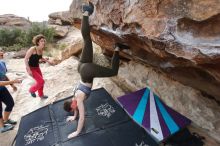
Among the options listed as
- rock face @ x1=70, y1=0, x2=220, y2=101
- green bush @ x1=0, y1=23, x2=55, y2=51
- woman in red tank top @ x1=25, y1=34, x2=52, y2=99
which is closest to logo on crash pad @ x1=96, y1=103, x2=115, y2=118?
rock face @ x1=70, y1=0, x2=220, y2=101

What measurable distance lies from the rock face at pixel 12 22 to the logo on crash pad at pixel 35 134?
1825 centimetres

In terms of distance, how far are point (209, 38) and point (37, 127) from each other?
3.78 m

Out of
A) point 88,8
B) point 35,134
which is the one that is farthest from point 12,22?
point 88,8

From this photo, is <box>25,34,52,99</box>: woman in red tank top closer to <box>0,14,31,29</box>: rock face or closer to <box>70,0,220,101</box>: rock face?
<box>70,0,220,101</box>: rock face

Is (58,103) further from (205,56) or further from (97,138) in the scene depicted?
(205,56)

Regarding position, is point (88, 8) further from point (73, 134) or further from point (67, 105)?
point (73, 134)

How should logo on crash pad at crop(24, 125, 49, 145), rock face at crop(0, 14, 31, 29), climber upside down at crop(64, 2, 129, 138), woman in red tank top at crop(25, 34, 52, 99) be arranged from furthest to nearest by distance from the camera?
1. rock face at crop(0, 14, 31, 29)
2. woman in red tank top at crop(25, 34, 52, 99)
3. logo on crash pad at crop(24, 125, 49, 145)
4. climber upside down at crop(64, 2, 129, 138)

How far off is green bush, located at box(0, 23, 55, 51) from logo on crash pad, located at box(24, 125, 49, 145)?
12.3 metres

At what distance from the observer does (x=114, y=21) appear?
4047 mm

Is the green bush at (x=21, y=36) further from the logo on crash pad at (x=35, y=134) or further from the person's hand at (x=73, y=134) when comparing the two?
the person's hand at (x=73, y=134)

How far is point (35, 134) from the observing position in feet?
16.9

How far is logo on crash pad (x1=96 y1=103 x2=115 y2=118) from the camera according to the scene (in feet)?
17.5

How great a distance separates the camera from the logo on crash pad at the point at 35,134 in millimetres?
5019

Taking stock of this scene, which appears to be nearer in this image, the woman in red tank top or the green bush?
the woman in red tank top
